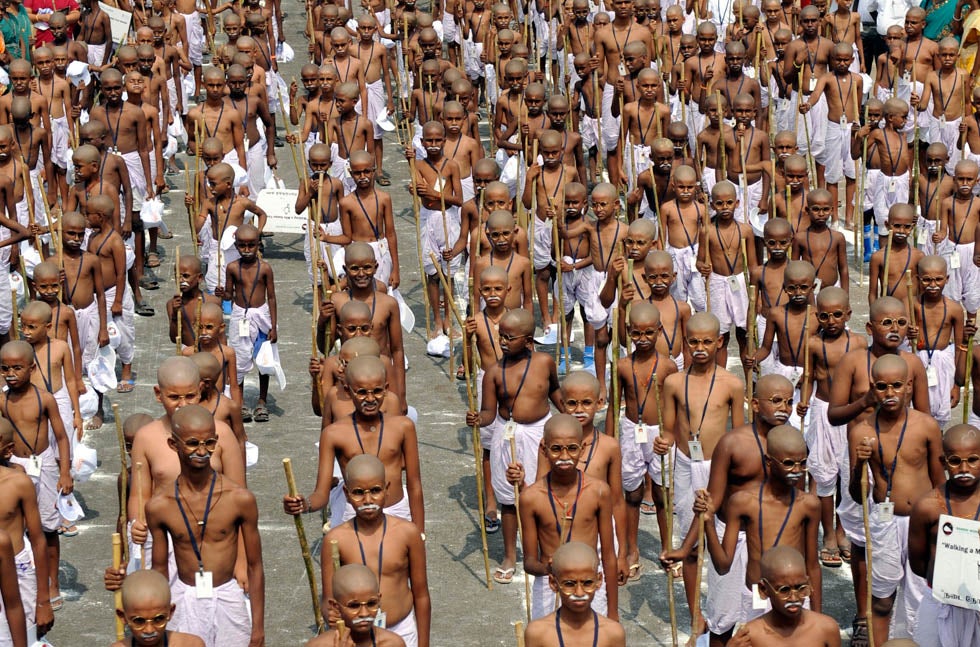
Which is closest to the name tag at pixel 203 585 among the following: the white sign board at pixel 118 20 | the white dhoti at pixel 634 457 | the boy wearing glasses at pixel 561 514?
the boy wearing glasses at pixel 561 514

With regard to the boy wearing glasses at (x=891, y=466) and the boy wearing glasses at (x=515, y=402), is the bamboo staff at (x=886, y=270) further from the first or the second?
the boy wearing glasses at (x=891, y=466)

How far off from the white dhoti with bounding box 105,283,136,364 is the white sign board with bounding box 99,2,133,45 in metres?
7.20

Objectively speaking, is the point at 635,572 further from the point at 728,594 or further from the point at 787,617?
the point at 787,617

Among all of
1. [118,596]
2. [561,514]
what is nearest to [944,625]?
[561,514]

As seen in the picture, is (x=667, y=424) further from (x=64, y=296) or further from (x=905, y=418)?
(x=64, y=296)

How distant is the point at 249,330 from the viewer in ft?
52.3

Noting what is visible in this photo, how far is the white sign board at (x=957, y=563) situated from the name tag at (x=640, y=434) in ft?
9.99

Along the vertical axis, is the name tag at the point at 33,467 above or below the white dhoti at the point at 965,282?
above

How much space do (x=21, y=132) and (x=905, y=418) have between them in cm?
1081

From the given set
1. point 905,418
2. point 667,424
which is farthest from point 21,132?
point 905,418

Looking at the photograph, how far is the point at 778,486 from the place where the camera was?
10.9m

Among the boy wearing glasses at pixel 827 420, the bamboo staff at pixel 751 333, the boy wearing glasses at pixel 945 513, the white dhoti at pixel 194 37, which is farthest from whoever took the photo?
the white dhoti at pixel 194 37

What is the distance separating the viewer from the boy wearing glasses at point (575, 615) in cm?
948

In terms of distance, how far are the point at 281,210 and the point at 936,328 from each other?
22.3 ft
